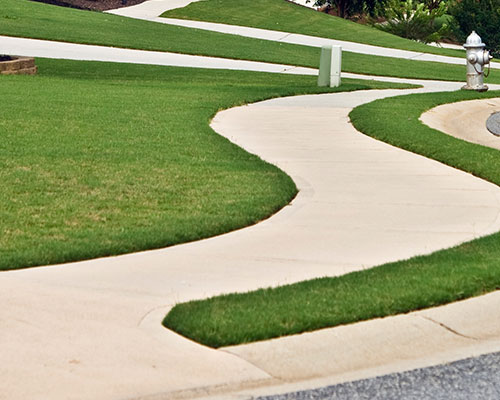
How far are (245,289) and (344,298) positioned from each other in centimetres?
70

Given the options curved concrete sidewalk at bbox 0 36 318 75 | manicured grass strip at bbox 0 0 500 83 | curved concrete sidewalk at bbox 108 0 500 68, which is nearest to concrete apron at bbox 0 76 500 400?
curved concrete sidewalk at bbox 0 36 318 75

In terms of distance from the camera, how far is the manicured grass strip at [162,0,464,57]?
4283cm

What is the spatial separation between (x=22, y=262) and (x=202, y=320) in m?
1.98

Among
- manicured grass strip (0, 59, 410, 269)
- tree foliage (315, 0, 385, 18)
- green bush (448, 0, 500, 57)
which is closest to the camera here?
manicured grass strip (0, 59, 410, 269)

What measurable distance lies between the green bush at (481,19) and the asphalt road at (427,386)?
44157mm

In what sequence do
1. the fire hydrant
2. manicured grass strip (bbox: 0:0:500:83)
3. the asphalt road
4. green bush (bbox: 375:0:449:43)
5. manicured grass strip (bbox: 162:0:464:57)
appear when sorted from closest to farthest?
the asphalt road, the fire hydrant, manicured grass strip (bbox: 0:0:500:83), manicured grass strip (bbox: 162:0:464:57), green bush (bbox: 375:0:449:43)

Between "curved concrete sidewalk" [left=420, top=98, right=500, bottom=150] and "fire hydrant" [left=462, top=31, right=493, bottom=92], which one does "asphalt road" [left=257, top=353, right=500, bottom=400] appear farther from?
"fire hydrant" [left=462, top=31, right=493, bottom=92]

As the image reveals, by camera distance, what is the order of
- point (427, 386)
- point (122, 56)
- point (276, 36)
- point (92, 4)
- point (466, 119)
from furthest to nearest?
point (92, 4) → point (276, 36) → point (122, 56) → point (466, 119) → point (427, 386)

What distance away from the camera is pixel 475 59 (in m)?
23.3

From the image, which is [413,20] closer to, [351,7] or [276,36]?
[351,7]

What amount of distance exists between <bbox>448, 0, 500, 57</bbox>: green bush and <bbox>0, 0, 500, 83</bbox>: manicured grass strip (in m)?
11.5

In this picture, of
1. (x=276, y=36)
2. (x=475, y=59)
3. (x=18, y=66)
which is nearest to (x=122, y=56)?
(x=18, y=66)

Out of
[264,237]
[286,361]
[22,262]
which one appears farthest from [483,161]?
[286,361]

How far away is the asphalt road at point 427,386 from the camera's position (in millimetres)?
5164
